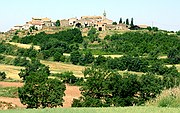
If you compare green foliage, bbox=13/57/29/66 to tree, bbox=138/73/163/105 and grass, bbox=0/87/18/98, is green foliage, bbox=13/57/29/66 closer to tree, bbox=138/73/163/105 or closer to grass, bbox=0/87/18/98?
grass, bbox=0/87/18/98

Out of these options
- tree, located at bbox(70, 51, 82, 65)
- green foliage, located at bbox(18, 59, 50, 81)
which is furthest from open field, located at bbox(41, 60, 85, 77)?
tree, located at bbox(70, 51, 82, 65)

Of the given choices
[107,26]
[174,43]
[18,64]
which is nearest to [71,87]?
[18,64]

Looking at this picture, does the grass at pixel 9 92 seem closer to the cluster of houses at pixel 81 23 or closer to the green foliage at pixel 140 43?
the green foliage at pixel 140 43

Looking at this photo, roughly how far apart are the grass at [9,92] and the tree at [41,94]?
1014 cm

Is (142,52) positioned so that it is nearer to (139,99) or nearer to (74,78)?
(74,78)

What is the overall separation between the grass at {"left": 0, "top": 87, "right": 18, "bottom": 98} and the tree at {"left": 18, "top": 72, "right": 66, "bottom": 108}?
1014cm

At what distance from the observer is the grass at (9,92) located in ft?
139

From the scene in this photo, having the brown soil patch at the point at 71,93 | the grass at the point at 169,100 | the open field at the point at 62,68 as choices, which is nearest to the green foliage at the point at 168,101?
the grass at the point at 169,100

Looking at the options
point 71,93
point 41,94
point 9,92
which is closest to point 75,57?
point 71,93

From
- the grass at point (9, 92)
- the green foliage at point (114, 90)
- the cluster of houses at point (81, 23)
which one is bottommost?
the grass at point (9, 92)

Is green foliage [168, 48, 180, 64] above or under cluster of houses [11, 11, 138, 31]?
under

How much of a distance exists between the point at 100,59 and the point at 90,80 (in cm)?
3767

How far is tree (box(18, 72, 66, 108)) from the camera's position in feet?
102

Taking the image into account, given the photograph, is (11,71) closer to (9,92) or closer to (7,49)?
(9,92)
